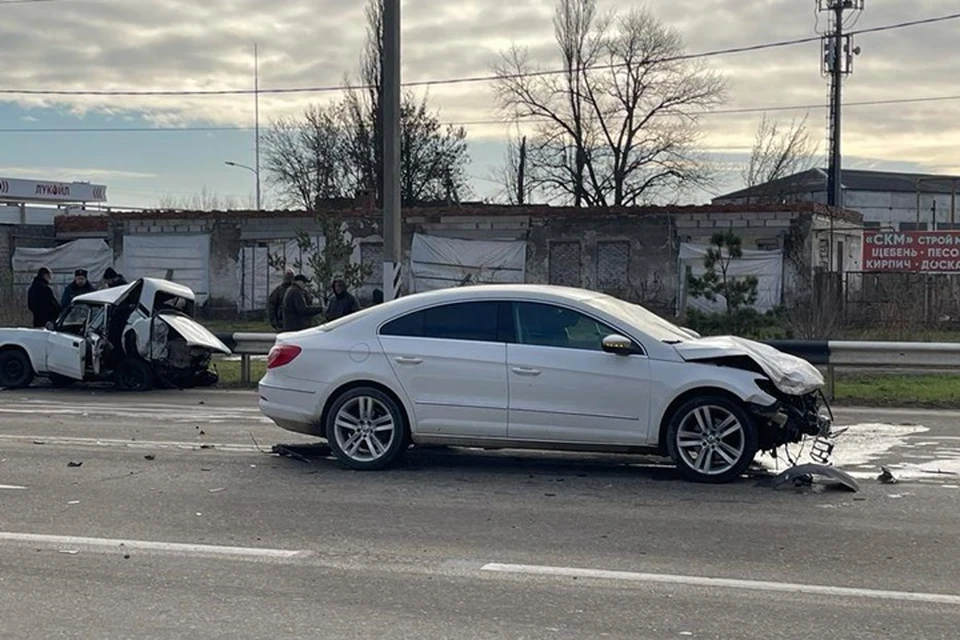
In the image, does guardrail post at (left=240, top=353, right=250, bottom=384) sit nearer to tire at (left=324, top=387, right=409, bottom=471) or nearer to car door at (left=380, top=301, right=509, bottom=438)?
tire at (left=324, top=387, right=409, bottom=471)

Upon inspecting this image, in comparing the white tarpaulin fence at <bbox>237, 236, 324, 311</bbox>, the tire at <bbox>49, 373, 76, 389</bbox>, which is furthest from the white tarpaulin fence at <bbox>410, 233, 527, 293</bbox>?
the tire at <bbox>49, 373, 76, 389</bbox>

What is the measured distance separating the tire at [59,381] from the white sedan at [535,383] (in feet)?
27.6

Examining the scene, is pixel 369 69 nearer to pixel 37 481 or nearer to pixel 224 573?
pixel 37 481

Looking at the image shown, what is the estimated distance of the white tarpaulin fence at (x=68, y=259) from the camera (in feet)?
115

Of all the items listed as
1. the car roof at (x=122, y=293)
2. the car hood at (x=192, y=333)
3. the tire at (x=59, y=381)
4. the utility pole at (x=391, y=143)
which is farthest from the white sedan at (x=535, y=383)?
the utility pole at (x=391, y=143)

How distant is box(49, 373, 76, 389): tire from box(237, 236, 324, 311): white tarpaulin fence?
15.0m

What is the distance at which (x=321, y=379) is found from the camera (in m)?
9.81

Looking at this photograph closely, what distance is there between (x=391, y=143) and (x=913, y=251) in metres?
15.6

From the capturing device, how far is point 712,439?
29.9 ft

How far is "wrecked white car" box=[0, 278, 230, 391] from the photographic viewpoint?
1681 centimetres

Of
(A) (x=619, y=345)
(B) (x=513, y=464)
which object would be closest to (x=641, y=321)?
(A) (x=619, y=345)

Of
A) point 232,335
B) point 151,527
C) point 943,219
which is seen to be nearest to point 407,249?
point 232,335

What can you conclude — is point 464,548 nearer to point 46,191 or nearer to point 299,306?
point 299,306

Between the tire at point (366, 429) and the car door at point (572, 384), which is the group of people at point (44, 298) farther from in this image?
the car door at point (572, 384)
